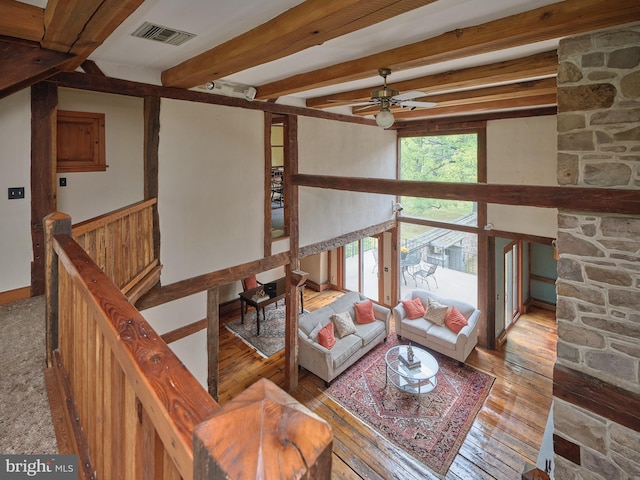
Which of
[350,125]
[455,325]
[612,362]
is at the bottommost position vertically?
[455,325]

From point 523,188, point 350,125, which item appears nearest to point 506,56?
point 523,188

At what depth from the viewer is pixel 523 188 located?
2.91 metres

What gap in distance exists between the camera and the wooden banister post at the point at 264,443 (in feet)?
1.44

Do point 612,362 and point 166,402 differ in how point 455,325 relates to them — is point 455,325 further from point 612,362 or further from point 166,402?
point 166,402

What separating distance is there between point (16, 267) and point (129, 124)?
2.41 m

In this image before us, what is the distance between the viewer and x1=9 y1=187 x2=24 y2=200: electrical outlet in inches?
124

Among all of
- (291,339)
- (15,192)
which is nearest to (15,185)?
(15,192)

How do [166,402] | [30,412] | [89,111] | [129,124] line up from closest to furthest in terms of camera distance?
[166,402], [30,412], [89,111], [129,124]

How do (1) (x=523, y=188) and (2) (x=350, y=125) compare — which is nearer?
(1) (x=523, y=188)

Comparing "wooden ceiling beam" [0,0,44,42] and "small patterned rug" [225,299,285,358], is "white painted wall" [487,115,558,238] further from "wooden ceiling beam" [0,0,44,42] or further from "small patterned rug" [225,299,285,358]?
"wooden ceiling beam" [0,0,44,42]

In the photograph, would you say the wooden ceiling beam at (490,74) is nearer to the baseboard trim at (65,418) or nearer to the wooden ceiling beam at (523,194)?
the wooden ceiling beam at (523,194)

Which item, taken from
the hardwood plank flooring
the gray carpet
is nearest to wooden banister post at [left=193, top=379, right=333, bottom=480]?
the gray carpet

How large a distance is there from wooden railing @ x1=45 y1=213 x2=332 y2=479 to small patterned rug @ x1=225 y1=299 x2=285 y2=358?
563 cm

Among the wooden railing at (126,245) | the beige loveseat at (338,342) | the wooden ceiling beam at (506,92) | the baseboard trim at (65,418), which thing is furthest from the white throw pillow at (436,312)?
the baseboard trim at (65,418)
